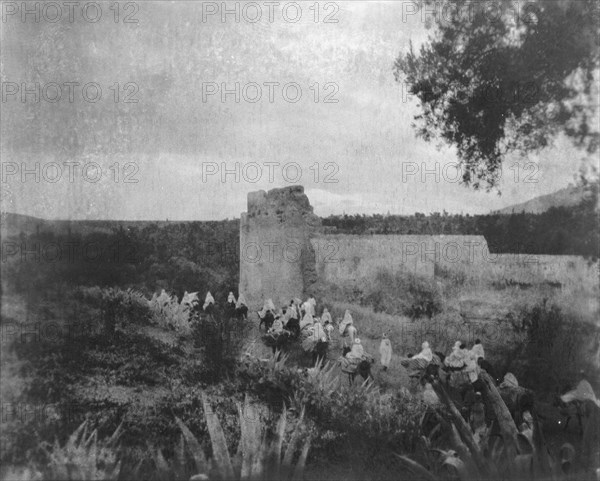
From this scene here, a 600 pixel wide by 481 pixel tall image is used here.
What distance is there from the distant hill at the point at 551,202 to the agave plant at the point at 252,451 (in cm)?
231

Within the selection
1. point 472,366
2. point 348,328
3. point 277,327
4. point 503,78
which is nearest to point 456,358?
point 472,366

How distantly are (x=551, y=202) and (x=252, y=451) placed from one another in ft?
9.89

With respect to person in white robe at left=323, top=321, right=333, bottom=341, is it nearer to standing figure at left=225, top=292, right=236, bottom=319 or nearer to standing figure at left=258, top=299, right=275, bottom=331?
standing figure at left=258, top=299, right=275, bottom=331

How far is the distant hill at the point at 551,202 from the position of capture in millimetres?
5547

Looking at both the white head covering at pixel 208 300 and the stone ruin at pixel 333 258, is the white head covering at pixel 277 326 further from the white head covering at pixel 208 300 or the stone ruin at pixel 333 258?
the white head covering at pixel 208 300

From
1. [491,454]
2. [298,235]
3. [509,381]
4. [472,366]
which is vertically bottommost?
[491,454]

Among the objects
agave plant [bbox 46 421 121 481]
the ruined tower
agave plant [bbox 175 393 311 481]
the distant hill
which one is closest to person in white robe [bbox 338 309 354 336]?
the ruined tower

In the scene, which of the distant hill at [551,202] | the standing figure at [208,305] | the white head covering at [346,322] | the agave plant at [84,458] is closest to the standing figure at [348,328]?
the white head covering at [346,322]

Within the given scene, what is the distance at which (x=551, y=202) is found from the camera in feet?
18.3

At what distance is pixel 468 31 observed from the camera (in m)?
5.53

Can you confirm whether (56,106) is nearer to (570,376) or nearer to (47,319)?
(47,319)

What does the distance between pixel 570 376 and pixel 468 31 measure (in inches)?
112

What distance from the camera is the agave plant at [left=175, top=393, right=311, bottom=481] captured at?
5176mm

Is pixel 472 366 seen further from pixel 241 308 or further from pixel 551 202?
pixel 241 308
